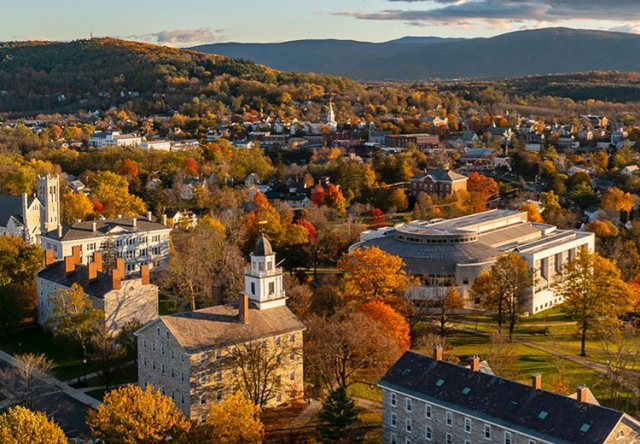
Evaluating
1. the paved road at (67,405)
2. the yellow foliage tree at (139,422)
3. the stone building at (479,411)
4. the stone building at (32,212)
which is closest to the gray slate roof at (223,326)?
the yellow foliage tree at (139,422)

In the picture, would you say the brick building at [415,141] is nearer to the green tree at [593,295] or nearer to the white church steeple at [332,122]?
the white church steeple at [332,122]

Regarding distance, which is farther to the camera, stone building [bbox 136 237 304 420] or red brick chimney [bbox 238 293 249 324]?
red brick chimney [bbox 238 293 249 324]

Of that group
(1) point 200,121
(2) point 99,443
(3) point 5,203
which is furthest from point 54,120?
(2) point 99,443

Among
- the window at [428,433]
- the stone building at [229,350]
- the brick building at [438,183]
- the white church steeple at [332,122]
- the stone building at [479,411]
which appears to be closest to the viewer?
the stone building at [479,411]

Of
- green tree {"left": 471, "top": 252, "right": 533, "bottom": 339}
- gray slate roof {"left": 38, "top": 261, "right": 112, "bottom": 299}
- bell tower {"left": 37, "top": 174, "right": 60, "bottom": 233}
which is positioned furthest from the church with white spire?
gray slate roof {"left": 38, "top": 261, "right": 112, "bottom": 299}

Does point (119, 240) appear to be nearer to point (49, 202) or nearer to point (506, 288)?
point (49, 202)

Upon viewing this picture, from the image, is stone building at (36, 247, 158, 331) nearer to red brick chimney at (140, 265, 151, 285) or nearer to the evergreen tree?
red brick chimney at (140, 265, 151, 285)

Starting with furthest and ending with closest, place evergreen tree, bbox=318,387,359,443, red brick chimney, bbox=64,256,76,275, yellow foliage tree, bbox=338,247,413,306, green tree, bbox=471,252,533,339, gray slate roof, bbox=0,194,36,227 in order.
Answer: gray slate roof, bbox=0,194,36,227
red brick chimney, bbox=64,256,76,275
green tree, bbox=471,252,533,339
yellow foliage tree, bbox=338,247,413,306
evergreen tree, bbox=318,387,359,443
